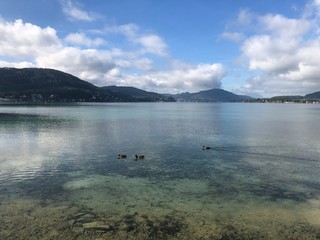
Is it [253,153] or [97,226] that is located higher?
[97,226]

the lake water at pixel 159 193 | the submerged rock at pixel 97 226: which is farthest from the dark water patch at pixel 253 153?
the submerged rock at pixel 97 226

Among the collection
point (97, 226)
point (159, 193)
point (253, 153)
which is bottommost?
point (253, 153)

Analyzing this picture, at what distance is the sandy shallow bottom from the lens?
22578mm

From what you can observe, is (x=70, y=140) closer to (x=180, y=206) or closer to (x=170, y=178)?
(x=170, y=178)

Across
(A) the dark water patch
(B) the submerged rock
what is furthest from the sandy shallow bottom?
(A) the dark water patch

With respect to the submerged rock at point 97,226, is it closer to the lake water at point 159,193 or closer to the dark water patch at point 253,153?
the lake water at point 159,193

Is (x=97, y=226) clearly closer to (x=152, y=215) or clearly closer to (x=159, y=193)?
(x=152, y=215)

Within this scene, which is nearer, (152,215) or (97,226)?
(97,226)

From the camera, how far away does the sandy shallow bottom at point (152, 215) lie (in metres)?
22.6

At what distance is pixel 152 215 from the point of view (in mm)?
25891

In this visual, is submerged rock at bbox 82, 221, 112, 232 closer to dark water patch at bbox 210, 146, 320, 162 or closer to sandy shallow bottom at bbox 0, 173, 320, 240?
sandy shallow bottom at bbox 0, 173, 320, 240

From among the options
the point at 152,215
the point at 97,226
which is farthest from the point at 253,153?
the point at 97,226

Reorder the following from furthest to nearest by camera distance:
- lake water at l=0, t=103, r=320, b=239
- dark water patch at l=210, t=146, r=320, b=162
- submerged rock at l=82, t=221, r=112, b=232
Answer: dark water patch at l=210, t=146, r=320, b=162, lake water at l=0, t=103, r=320, b=239, submerged rock at l=82, t=221, r=112, b=232

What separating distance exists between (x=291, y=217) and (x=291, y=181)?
40.0 feet
